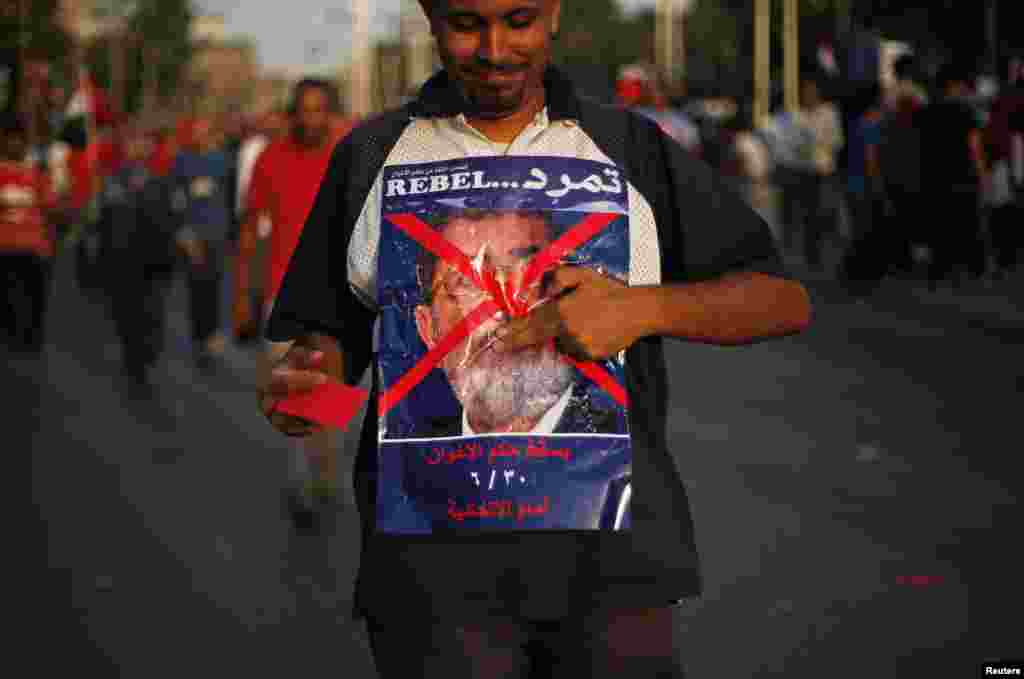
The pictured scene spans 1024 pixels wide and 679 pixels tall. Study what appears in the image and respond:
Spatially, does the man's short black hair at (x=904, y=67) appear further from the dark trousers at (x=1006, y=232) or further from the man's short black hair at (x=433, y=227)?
the man's short black hair at (x=433, y=227)

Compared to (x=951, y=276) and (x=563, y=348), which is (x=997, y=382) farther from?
(x=563, y=348)

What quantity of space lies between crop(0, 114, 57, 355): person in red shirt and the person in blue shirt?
1.14m

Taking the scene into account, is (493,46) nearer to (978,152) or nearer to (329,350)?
(329,350)

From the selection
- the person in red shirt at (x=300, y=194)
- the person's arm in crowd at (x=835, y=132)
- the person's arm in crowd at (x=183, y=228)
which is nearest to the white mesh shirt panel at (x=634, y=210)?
the person in red shirt at (x=300, y=194)

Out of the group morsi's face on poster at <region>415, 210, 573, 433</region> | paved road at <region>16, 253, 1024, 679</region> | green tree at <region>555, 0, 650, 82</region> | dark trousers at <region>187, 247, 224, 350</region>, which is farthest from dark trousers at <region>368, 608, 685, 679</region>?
green tree at <region>555, 0, 650, 82</region>

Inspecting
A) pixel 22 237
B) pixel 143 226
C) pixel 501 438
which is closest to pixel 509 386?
pixel 501 438

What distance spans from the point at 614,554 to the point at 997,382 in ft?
35.7

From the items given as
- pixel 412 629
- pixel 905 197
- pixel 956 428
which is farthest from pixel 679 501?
pixel 905 197

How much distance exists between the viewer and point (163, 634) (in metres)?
7.27

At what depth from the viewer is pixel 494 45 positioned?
9.96 feet

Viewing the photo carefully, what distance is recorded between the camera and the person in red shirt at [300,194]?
9352mm

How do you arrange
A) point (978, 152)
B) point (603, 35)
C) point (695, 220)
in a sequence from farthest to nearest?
point (603, 35) → point (978, 152) → point (695, 220)

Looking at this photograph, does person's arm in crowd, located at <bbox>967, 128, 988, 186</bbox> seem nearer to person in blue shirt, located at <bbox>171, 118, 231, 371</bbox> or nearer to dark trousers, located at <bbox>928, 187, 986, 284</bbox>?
dark trousers, located at <bbox>928, 187, 986, 284</bbox>

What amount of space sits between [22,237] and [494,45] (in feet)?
49.3
